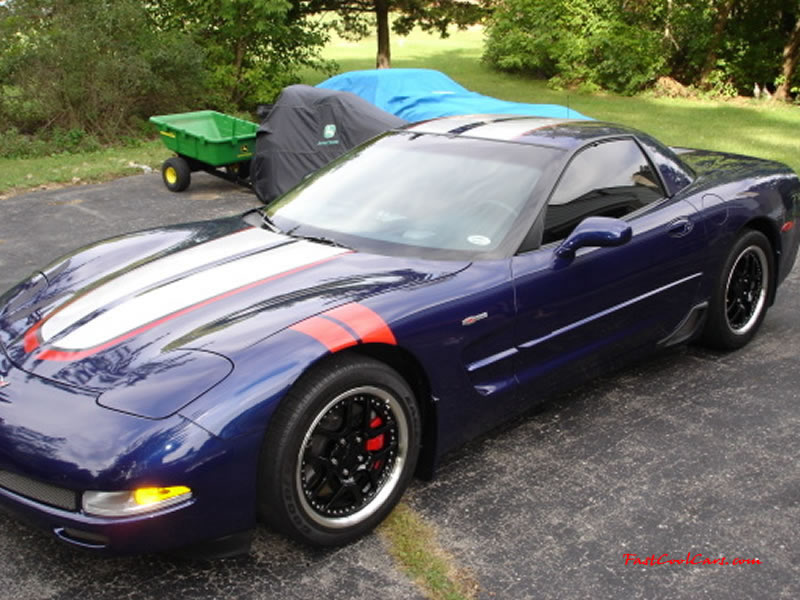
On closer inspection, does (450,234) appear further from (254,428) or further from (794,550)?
(794,550)

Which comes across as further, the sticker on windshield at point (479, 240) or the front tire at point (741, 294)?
the front tire at point (741, 294)

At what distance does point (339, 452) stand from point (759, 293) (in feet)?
10.3

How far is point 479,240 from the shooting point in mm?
3562

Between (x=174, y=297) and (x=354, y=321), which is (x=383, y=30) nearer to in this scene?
(x=174, y=297)

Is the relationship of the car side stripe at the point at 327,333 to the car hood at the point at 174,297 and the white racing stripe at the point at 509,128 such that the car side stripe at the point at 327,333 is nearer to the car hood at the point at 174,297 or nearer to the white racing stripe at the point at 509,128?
the car hood at the point at 174,297

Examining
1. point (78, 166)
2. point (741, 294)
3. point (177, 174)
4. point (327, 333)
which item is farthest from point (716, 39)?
point (327, 333)

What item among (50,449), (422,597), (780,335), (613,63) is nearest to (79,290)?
(50,449)

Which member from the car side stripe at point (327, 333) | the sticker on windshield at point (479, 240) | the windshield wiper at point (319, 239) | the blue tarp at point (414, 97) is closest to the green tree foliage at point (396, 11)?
the blue tarp at point (414, 97)

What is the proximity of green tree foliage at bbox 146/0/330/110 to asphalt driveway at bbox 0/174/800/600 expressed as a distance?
1254cm

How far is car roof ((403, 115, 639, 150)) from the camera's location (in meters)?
4.08

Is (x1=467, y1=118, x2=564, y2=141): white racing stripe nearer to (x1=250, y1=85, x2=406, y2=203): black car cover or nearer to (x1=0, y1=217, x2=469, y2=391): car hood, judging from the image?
(x1=0, y1=217, x2=469, y2=391): car hood

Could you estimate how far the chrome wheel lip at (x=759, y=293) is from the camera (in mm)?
4668

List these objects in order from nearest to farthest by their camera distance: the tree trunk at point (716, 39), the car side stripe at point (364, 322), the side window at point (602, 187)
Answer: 1. the car side stripe at point (364, 322)
2. the side window at point (602, 187)
3. the tree trunk at point (716, 39)

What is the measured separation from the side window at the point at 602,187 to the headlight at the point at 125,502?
1.97 m
